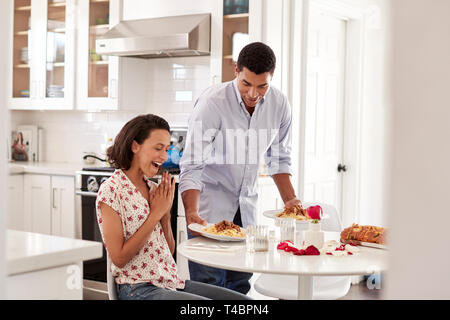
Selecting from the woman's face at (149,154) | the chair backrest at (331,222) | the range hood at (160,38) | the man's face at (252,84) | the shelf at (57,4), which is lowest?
the chair backrest at (331,222)

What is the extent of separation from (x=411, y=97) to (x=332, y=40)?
14.5 feet

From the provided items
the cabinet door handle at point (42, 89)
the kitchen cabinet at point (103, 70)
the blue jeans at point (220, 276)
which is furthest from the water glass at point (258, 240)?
the cabinet door handle at point (42, 89)

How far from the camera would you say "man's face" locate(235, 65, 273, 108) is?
102 inches

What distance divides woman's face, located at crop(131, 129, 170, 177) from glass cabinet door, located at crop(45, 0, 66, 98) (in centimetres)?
295

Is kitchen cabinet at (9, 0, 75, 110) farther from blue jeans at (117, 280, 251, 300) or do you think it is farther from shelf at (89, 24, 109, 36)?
blue jeans at (117, 280, 251, 300)

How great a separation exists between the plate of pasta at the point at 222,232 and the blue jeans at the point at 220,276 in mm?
480

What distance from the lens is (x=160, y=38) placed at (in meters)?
4.20

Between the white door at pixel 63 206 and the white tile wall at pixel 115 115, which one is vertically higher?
the white tile wall at pixel 115 115

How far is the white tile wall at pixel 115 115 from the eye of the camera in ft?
15.2

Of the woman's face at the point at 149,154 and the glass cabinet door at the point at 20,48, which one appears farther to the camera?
the glass cabinet door at the point at 20,48

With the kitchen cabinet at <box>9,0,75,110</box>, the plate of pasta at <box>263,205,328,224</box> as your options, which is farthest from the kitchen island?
the kitchen cabinet at <box>9,0,75,110</box>

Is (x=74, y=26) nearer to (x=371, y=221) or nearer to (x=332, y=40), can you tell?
(x=332, y=40)

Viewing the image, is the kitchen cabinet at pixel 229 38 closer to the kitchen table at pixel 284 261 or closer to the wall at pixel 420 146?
the kitchen table at pixel 284 261
